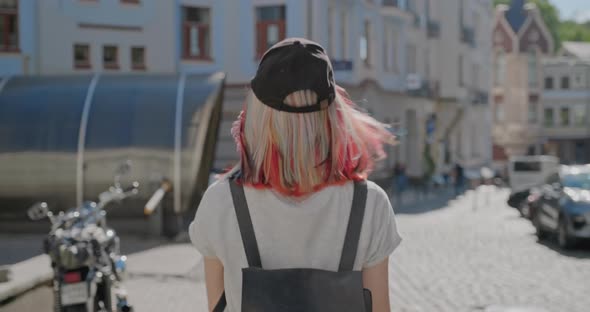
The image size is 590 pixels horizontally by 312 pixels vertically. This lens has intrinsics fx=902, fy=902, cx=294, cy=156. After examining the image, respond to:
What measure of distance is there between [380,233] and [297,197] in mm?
246

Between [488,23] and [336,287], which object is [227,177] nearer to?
[336,287]

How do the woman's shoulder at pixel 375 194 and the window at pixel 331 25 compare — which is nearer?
the woman's shoulder at pixel 375 194

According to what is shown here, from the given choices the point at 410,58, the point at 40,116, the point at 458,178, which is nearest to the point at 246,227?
the point at 40,116

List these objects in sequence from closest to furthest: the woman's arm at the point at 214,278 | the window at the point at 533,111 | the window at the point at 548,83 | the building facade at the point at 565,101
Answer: the woman's arm at the point at 214,278, the window at the point at 533,111, the building facade at the point at 565,101, the window at the point at 548,83

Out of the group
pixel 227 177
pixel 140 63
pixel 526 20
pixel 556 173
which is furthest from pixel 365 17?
pixel 526 20

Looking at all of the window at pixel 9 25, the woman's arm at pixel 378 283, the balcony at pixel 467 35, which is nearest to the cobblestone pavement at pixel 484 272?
the woman's arm at pixel 378 283

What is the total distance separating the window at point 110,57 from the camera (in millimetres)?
31031

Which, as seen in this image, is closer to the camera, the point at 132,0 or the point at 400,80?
the point at 132,0

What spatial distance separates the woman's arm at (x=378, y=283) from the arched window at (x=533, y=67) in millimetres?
77719

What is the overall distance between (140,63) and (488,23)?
36.6m

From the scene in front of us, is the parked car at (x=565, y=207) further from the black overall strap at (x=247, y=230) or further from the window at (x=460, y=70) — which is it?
the window at (x=460, y=70)

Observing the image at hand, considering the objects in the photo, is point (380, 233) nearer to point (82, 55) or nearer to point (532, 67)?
point (82, 55)

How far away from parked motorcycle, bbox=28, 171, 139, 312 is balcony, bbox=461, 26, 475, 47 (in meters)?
46.0

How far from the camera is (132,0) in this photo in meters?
31.1
